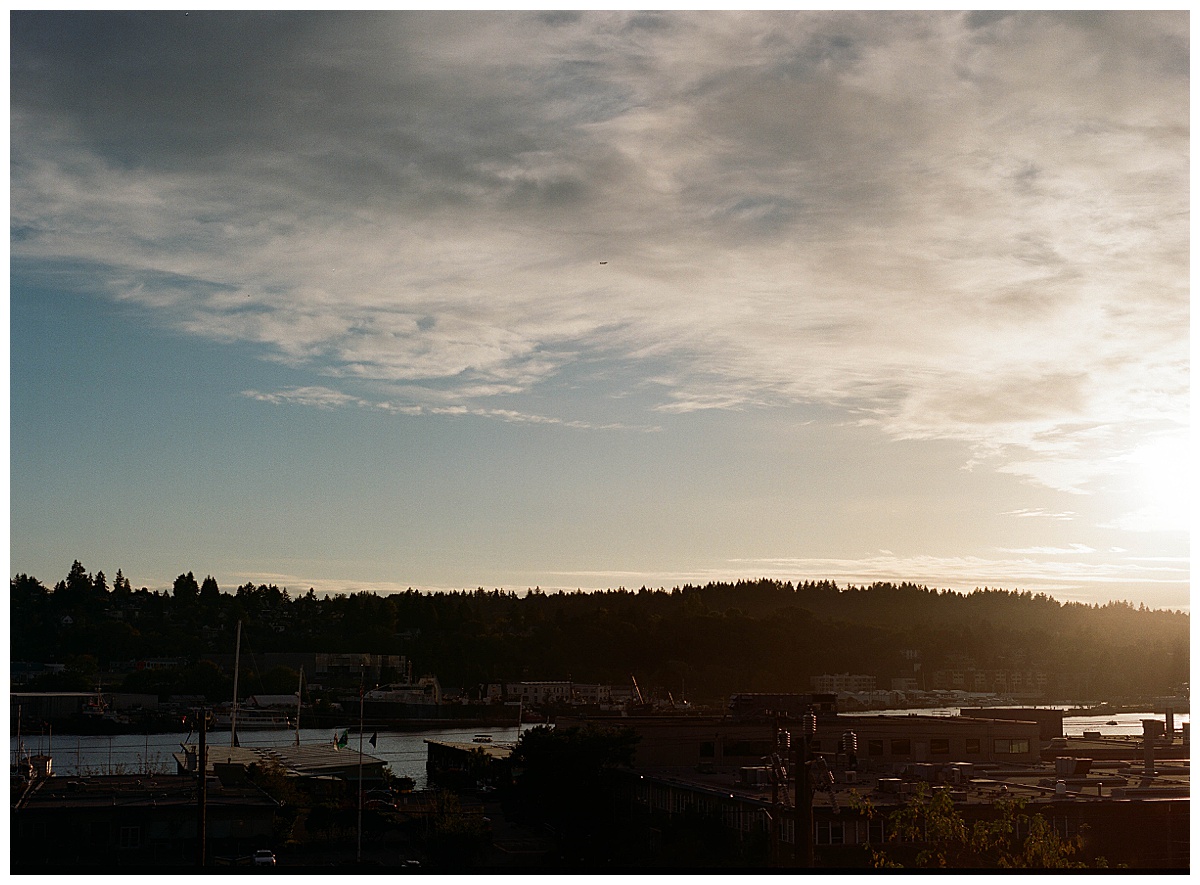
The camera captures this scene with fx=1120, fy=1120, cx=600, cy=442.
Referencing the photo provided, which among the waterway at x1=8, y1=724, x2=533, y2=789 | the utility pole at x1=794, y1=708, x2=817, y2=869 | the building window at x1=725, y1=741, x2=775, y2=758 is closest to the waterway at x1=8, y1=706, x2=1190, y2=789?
the waterway at x1=8, y1=724, x2=533, y2=789

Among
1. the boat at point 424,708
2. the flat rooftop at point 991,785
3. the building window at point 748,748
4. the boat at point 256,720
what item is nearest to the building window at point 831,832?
the flat rooftop at point 991,785

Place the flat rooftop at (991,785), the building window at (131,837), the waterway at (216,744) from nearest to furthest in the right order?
the flat rooftop at (991,785)
the building window at (131,837)
the waterway at (216,744)

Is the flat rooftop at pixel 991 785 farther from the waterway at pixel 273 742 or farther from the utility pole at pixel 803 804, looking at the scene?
the waterway at pixel 273 742

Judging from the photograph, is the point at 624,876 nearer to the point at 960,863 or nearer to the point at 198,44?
the point at 960,863

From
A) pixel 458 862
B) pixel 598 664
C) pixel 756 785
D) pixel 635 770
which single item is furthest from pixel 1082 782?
pixel 598 664

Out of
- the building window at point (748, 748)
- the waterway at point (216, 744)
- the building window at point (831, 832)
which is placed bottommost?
the waterway at point (216, 744)

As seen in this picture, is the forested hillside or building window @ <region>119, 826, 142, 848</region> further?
the forested hillside

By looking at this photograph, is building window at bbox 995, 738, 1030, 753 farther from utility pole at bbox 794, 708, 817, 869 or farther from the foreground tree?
utility pole at bbox 794, 708, 817, 869
